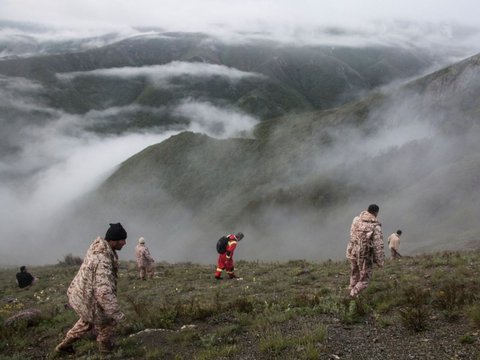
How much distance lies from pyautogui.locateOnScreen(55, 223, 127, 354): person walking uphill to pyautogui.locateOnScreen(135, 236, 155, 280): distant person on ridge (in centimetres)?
1244

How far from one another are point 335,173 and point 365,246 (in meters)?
74.8

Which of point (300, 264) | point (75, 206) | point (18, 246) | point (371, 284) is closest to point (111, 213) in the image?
point (75, 206)

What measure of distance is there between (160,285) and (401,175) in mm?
59837

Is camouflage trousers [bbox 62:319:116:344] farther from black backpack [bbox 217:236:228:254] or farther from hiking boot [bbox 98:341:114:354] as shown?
black backpack [bbox 217:236:228:254]

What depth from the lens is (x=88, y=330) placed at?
8.77 m

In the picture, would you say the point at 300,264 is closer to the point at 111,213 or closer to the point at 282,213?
the point at 282,213

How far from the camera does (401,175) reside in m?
71.6

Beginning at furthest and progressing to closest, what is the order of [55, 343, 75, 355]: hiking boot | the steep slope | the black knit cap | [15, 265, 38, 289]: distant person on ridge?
the steep slope
[15, 265, 38, 289]: distant person on ridge
[55, 343, 75, 355]: hiking boot
the black knit cap

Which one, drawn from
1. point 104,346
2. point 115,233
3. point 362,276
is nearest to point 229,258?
point 362,276

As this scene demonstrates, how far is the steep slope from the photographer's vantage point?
58.3 m

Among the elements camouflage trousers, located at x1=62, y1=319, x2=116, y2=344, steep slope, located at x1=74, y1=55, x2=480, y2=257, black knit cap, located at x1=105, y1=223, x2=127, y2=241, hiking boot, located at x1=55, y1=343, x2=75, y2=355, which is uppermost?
steep slope, located at x1=74, y1=55, x2=480, y2=257

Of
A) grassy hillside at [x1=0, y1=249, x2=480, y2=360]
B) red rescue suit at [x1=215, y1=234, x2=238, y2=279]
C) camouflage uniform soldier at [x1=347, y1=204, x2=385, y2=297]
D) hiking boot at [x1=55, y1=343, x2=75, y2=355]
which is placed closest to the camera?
grassy hillside at [x1=0, y1=249, x2=480, y2=360]

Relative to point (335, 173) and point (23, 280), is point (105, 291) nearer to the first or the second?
point (23, 280)

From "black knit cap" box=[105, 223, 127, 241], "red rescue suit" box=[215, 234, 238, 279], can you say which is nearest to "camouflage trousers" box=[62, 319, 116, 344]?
"black knit cap" box=[105, 223, 127, 241]
